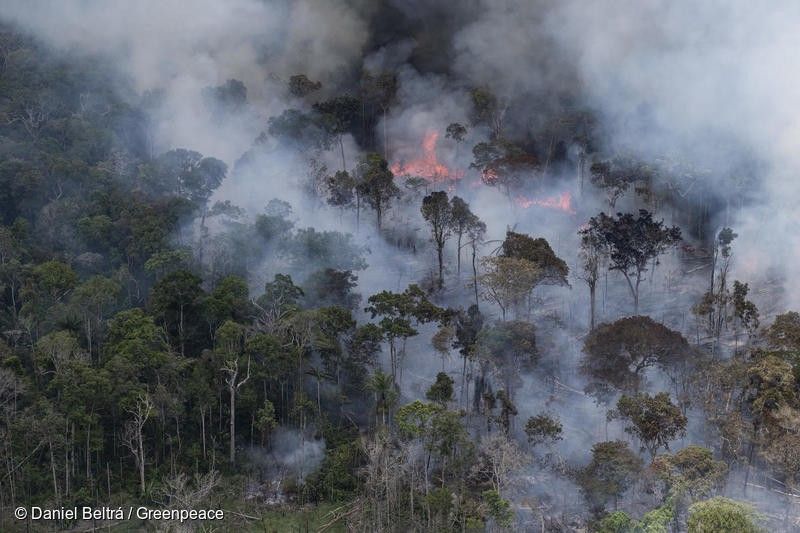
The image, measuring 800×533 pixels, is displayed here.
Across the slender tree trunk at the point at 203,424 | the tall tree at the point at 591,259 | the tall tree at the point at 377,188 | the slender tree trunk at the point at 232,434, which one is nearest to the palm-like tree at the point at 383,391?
the slender tree trunk at the point at 232,434

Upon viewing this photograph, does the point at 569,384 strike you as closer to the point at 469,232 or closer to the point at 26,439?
the point at 469,232

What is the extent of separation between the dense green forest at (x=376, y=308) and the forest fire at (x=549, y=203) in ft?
0.66

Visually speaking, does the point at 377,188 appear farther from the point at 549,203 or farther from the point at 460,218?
the point at 549,203

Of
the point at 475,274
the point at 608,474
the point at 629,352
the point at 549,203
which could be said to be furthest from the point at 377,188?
the point at 608,474

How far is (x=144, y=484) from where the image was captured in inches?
1842

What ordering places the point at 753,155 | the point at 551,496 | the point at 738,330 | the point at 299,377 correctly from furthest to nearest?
the point at 753,155, the point at 738,330, the point at 299,377, the point at 551,496

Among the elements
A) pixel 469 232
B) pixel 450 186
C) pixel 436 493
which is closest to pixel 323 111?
pixel 450 186

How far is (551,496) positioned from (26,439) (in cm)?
2357

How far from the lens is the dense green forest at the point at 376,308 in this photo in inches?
1813

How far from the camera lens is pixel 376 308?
180ft

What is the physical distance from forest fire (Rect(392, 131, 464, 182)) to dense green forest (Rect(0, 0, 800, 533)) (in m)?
0.22

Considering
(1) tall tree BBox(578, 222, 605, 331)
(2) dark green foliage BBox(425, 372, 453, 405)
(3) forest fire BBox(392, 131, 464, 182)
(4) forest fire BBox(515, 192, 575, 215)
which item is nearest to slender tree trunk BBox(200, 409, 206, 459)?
(2) dark green foliage BBox(425, 372, 453, 405)

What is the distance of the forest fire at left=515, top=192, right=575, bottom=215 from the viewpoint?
229ft

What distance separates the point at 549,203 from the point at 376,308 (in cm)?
2019
